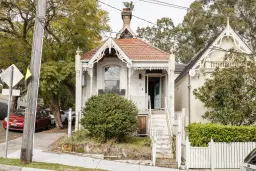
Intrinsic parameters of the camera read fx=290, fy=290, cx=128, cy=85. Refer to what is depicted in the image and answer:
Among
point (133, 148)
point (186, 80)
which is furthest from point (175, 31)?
point (133, 148)

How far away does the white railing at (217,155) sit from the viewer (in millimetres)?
11484

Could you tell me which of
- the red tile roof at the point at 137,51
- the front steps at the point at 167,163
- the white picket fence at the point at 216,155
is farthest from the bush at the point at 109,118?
the red tile roof at the point at 137,51

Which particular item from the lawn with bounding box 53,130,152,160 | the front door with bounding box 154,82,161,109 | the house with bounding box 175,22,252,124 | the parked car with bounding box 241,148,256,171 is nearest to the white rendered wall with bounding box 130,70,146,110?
the front door with bounding box 154,82,161,109

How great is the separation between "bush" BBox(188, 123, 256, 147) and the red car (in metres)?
11.5

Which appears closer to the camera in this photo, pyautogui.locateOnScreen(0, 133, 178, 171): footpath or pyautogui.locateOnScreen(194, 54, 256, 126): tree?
pyautogui.locateOnScreen(0, 133, 178, 171): footpath

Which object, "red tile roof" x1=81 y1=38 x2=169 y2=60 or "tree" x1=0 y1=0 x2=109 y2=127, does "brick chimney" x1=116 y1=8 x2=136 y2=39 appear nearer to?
"red tile roof" x1=81 y1=38 x2=169 y2=60

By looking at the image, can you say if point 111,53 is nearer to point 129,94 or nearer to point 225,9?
point 129,94

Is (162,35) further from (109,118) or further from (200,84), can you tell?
(109,118)

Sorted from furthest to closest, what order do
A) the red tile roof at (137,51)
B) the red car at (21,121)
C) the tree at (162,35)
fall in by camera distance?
the tree at (162,35) < the red car at (21,121) < the red tile roof at (137,51)

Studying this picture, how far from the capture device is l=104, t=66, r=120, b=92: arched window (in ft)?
60.6

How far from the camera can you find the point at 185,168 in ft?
37.8

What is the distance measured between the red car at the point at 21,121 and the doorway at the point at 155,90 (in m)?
8.01

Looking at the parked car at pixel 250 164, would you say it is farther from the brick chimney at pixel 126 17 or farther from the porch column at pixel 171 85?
the brick chimney at pixel 126 17

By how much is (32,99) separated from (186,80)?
38.0ft
